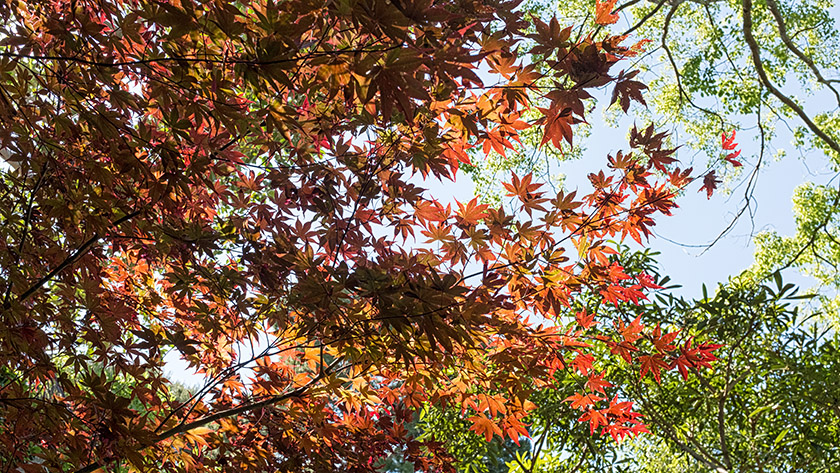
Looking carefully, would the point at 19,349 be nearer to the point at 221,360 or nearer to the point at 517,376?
the point at 221,360

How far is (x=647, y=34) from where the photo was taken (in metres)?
6.88

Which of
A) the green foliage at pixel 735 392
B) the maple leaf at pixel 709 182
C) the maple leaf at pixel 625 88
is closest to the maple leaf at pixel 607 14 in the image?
the maple leaf at pixel 625 88

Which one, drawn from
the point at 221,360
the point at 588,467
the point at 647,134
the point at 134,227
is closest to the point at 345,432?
the point at 221,360

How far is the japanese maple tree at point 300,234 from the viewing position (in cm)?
130

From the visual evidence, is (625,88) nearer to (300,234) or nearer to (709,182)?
(709,182)

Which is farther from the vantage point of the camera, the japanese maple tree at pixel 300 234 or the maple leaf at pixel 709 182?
the maple leaf at pixel 709 182

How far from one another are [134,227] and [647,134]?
4.54 ft

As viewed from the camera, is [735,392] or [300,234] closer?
[300,234]

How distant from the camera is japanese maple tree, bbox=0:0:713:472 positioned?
130 centimetres

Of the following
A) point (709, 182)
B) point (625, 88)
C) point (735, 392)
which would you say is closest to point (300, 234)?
point (625, 88)

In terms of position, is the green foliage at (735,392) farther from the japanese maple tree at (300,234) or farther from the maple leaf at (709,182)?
the japanese maple tree at (300,234)

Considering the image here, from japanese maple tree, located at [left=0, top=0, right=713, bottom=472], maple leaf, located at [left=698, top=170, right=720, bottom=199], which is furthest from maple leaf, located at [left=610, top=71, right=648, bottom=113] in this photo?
maple leaf, located at [left=698, top=170, right=720, bottom=199]

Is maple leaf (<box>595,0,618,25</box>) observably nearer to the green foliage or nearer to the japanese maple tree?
the japanese maple tree

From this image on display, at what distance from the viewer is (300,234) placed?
5.57 feet
